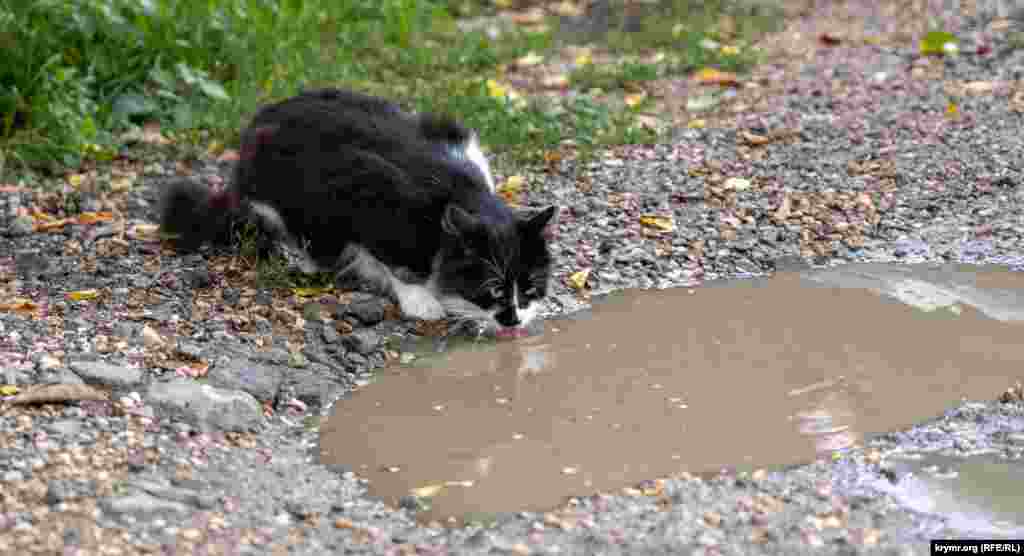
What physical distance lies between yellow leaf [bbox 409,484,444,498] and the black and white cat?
1304mm

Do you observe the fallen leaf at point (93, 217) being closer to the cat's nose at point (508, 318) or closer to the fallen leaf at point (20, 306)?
the fallen leaf at point (20, 306)

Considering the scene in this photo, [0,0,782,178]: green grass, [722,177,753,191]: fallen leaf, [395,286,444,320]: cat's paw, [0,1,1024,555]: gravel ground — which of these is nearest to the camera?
[0,1,1024,555]: gravel ground

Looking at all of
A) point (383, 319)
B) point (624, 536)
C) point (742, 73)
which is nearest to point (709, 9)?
point (742, 73)

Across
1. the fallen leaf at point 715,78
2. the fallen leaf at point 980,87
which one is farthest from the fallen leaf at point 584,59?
the fallen leaf at point 980,87

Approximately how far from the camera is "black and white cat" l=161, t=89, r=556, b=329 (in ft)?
18.6

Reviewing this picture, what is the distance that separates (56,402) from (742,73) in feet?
18.1

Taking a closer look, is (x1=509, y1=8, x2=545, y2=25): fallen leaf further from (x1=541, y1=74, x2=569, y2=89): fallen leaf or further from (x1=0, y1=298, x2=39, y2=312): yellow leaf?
(x1=0, y1=298, x2=39, y2=312): yellow leaf

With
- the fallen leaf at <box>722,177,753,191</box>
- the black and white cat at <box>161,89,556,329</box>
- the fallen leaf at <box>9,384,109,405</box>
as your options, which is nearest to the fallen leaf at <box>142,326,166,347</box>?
the fallen leaf at <box>9,384,109,405</box>

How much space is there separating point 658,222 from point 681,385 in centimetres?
167

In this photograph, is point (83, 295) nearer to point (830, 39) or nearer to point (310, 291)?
point (310, 291)

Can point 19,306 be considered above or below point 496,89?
below

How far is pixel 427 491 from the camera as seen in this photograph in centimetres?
446

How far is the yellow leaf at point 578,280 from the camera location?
20.3ft

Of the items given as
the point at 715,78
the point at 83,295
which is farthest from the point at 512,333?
the point at 715,78
